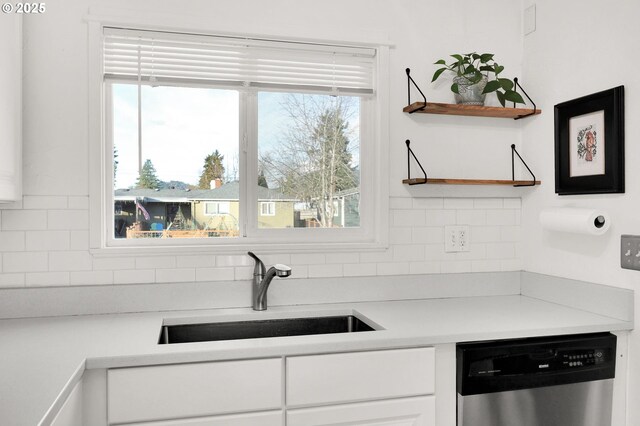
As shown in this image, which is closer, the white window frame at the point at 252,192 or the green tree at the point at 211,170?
the white window frame at the point at 252,192

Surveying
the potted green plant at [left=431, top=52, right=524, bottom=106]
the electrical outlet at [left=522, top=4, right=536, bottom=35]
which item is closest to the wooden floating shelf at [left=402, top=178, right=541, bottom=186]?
the potted green plant at [left=431, top=52, right=524, bottom=106]

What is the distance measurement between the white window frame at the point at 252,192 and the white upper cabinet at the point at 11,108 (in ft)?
0.85

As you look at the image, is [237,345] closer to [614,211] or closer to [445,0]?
[614,211]

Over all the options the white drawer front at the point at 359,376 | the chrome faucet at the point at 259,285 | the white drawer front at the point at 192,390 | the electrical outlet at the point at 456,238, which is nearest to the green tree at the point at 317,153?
the chrome faucet at the point at 259,285

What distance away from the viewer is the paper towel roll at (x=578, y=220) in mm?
2004

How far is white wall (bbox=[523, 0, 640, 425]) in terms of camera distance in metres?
1.96

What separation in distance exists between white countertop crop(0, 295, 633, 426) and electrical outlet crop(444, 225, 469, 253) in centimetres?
27

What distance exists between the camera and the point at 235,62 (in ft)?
7.51

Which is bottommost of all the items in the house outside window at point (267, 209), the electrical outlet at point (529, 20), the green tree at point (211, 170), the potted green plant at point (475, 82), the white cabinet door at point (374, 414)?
the white cabinet door at point (374, 414)

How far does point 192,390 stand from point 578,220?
1.62 metres

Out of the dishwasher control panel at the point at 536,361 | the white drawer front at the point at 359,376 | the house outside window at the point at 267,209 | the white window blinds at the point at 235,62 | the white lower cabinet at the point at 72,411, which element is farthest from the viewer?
the house outside window at the point at 267,209

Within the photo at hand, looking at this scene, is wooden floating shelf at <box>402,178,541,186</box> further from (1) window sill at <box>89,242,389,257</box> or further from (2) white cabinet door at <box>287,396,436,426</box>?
(2) white cabinet door at <box>287,396,436,426</box>

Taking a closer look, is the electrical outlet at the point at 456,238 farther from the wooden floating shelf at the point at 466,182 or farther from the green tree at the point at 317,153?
the green tree at the point at 317,153

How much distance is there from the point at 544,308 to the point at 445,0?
156cm
